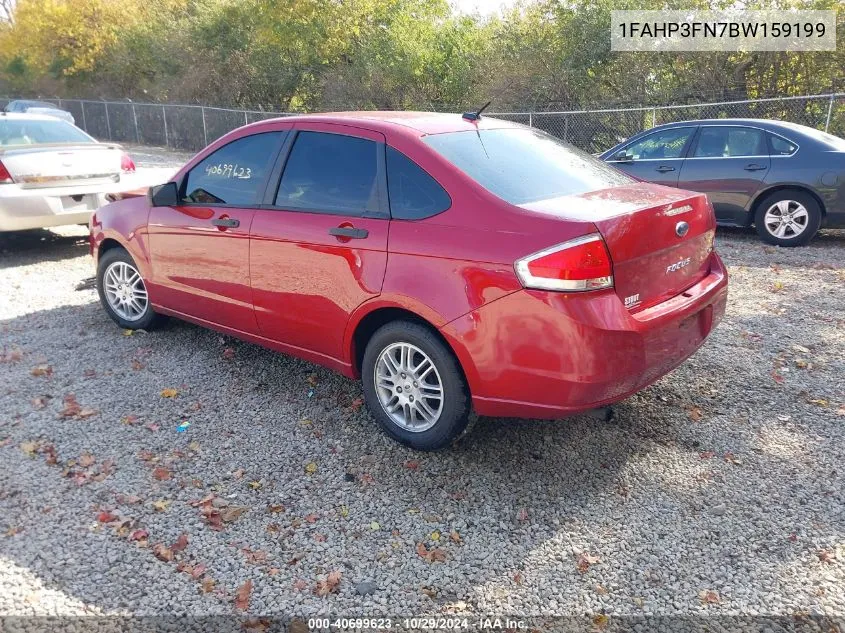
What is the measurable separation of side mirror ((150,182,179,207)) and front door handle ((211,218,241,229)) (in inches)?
19.5

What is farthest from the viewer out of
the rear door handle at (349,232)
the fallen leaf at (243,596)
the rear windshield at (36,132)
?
the rear windshield at (36,132)

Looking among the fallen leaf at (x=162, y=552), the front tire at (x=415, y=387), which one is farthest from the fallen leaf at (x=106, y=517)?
the front tire at (x=415, y=387)

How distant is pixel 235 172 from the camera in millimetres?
4523

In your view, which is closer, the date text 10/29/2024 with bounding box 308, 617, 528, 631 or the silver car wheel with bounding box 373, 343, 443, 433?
the date text 10/29/2024 with bounding box 308, 617, 528, 631

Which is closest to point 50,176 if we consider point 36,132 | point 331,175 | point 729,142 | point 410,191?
point 36,132

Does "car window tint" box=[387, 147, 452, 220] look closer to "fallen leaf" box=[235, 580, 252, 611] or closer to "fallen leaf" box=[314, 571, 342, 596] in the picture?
"fallen leaf" box=[314, 571, 342, 596]

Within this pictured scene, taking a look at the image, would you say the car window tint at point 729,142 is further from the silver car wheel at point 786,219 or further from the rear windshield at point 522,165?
the rear windshield at point 522,165

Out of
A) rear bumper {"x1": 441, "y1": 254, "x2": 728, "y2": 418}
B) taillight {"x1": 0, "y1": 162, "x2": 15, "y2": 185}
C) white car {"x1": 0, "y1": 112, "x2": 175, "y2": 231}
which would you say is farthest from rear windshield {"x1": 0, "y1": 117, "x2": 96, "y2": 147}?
Result: rear bumper {"x1": 441, "y1": 254, "x2": 728, "y2": 418}

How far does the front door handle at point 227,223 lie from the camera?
4352 millimetres

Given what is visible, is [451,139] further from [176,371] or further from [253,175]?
[176,371]

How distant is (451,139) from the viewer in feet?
12.5

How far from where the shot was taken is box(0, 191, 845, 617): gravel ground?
2.73 m

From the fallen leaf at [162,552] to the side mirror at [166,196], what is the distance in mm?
2600

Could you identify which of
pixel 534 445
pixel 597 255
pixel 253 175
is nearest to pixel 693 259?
pixel 597 255
